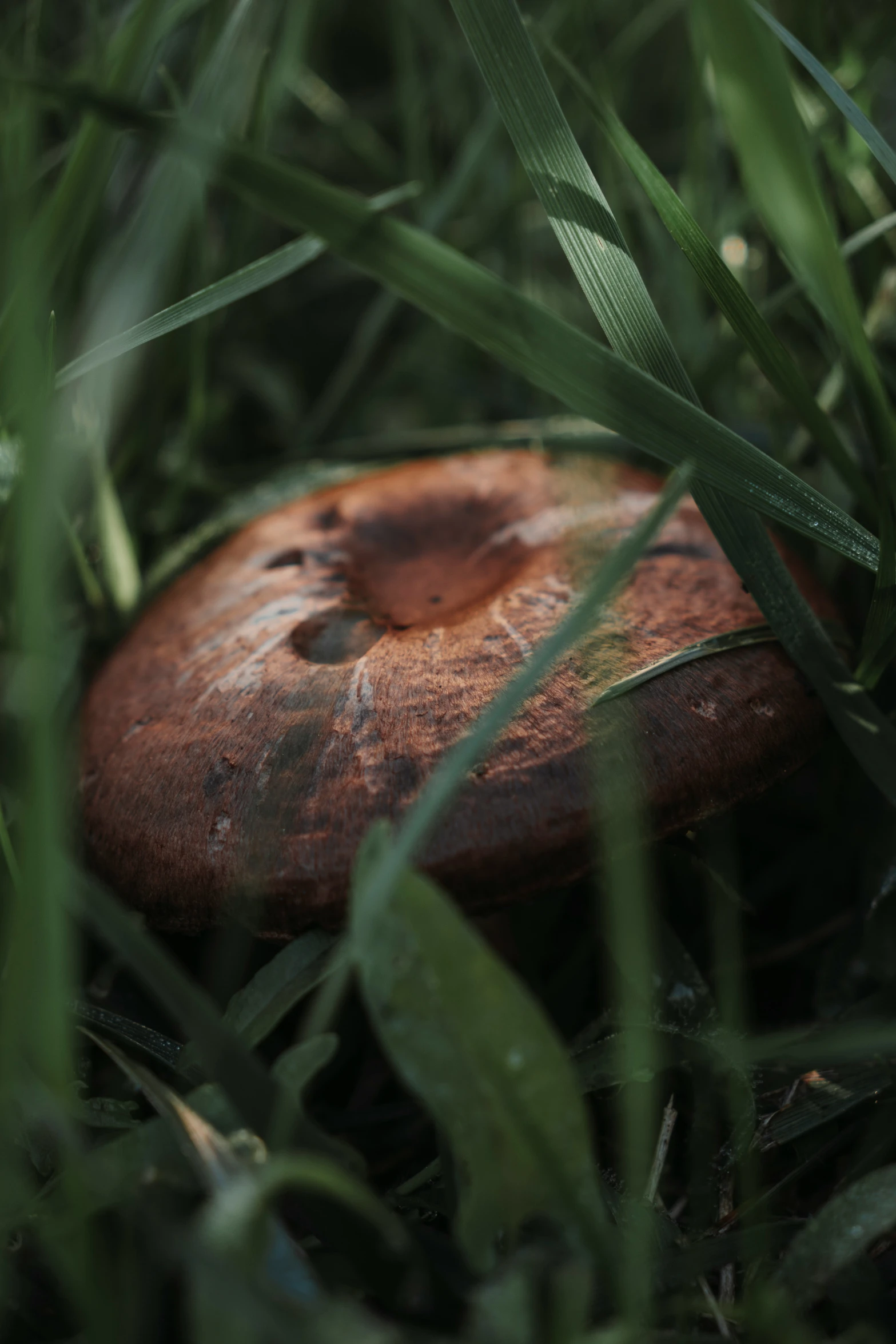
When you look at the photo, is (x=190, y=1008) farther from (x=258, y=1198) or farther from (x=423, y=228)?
(x=423, y=228)

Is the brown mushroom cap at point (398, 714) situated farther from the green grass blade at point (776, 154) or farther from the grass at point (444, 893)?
the green grass blade at point (776, 154)

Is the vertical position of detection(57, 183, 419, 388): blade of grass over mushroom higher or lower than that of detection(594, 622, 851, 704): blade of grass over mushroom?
Result: higher

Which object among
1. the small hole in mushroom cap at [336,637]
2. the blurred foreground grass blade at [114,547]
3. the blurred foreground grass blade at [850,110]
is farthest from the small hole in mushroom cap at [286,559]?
the blurred foreground grass blade at [850,110]

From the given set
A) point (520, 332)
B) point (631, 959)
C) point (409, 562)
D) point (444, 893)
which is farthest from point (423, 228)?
point (631, 959)

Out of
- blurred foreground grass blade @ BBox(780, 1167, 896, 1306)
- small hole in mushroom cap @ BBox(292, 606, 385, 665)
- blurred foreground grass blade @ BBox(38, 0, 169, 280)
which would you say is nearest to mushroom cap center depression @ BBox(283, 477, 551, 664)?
small hole in mushroom cap @ BBox(292, 606, 385, 665)

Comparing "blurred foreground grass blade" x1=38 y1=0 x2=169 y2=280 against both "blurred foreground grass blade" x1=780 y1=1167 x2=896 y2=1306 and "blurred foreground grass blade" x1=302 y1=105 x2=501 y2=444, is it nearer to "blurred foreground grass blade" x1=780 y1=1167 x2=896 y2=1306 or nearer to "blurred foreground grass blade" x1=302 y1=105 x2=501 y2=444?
"blurred foreground grass blade" x1=302 y1=105 x2=501 y2=444
